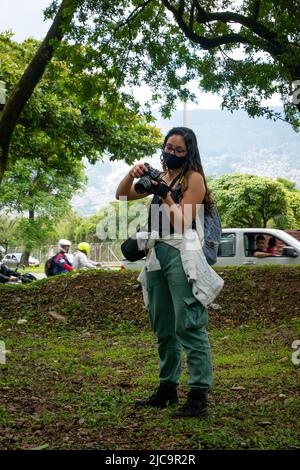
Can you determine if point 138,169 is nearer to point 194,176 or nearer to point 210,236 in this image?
point 194,176

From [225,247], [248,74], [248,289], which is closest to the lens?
[248,74]

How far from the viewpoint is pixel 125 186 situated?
419 cm

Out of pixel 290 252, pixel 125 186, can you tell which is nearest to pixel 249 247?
pixel 290 252

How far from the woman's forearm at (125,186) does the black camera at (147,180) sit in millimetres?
Answer: 172

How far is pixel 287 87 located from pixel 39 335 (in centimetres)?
498

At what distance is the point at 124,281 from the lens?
10445mm

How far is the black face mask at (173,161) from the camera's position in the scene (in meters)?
4.06

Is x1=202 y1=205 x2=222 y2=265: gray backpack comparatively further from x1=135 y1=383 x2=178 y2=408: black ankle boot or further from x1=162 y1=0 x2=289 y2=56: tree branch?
x1=162 y1=0 x2=289 y2=56: tree branch

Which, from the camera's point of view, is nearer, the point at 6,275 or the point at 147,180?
the point at 147,180

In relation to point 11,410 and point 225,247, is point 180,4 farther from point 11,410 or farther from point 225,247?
point 11,410

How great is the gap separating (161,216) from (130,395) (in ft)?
5.33

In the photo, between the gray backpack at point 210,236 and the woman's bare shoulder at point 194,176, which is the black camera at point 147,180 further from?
the gray backpack at point 210,236

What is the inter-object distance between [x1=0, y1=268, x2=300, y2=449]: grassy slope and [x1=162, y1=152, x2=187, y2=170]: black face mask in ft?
5.45

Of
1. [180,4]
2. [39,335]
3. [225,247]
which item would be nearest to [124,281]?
[39,335]
